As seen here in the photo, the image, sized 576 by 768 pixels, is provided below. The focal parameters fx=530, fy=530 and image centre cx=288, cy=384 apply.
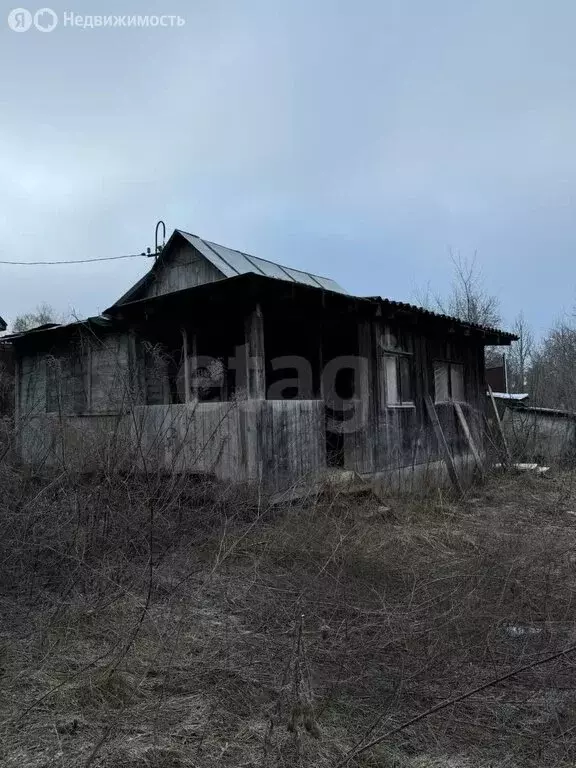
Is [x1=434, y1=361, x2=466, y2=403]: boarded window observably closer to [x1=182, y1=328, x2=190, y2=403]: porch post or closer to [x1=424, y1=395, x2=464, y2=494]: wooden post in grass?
[x1=424, y1=395, x2=464, y2=494]: wooden post in grass

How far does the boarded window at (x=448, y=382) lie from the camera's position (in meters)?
11.3

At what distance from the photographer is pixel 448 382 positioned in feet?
38.5

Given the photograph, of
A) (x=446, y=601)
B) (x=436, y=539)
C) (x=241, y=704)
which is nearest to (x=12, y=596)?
(x=241, y=704)

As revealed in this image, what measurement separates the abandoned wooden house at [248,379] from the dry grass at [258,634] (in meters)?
0.67

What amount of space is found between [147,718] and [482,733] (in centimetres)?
179

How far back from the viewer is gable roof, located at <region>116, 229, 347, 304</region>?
1155 centimetres

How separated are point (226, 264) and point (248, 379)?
5.41 metres

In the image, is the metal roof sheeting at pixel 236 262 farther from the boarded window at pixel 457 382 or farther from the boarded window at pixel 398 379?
the boarded window at pixel 457 382

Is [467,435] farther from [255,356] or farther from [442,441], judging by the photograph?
[255,356]

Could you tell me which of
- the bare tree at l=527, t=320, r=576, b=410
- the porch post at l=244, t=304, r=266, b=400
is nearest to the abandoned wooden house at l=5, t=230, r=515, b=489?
the porch post at l=244, t=304, r=266, b=400

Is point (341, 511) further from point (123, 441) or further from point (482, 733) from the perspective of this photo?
point (482, 733)

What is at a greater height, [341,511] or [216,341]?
[216,341]

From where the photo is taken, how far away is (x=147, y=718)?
2891mm

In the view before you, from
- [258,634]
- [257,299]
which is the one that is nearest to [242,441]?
[257,299]
